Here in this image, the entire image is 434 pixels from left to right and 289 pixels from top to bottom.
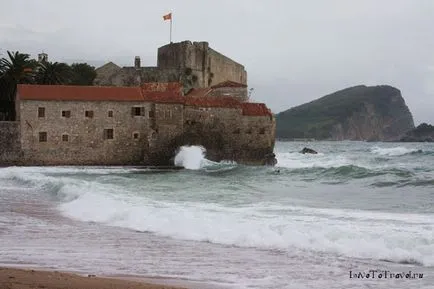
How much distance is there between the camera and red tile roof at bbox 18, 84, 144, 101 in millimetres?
38562

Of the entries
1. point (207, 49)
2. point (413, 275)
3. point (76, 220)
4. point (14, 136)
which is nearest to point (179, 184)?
point (76, 220)

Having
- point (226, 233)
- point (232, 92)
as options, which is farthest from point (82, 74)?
point (226, 233)

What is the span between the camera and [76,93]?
39562 mm

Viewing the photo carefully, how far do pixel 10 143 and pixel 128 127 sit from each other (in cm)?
705

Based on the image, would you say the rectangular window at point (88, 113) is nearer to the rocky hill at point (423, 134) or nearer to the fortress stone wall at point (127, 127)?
the fortress stone wall at point (127, 127)

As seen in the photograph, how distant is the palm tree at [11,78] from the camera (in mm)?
43125

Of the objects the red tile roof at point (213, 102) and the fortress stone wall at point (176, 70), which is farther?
the fortress stone wall at point (176, 70)

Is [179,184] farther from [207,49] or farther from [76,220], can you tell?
[207,49]

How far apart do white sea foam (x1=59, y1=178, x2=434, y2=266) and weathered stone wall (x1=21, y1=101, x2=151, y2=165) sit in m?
Result: 19.1

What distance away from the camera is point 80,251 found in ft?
37.6

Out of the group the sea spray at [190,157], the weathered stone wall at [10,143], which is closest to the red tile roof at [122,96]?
the weathered stone wall at [10,143]

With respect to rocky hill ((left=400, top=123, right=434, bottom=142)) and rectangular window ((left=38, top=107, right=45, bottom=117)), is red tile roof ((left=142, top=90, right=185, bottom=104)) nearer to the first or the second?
rectangular window ((left=38, top=107, right=45, bottom=117))

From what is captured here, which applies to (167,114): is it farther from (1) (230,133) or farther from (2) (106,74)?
(2) (106,74)

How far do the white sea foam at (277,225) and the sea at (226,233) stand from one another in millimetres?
24
